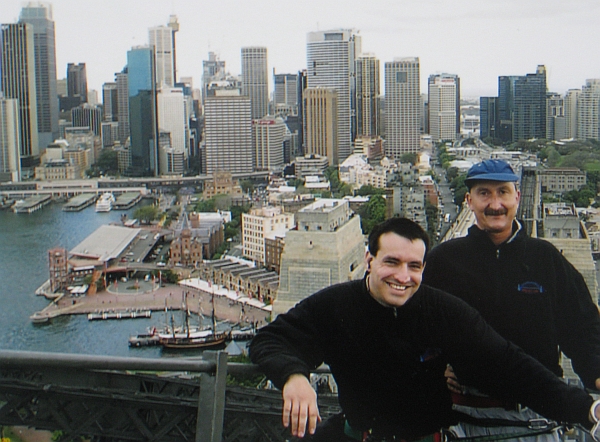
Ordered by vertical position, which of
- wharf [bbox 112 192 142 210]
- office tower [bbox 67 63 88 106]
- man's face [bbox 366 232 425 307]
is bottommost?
wharf [bbox 112 192 142 210]

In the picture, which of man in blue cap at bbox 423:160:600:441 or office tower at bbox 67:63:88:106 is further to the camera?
office tower at bbox 67:63:88:106

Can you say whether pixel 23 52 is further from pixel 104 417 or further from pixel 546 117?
pixel 104 417

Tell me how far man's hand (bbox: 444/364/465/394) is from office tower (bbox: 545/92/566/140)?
20.5 meters

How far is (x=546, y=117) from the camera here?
2052 centimetres

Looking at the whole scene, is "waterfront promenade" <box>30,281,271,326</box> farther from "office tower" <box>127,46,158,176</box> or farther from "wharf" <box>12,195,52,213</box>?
"office tower" <box>127,46,158,176</box>

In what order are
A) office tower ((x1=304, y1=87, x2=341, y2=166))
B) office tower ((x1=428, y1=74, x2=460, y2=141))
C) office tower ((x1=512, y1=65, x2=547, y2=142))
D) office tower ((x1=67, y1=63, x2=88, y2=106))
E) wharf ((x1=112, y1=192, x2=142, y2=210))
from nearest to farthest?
wharf ((x1=112, y1=192, x2=142, y2=210))
office tower ((x1=304, y1=87, x2=341, y2=166))
office tower ((x1=512, y1=65, x2=547, y2=142))
office tower ((x1=428, y1=74, x2=460, y2=141))
office tower ((x1=67, y1=63, x2=88, y2=106))

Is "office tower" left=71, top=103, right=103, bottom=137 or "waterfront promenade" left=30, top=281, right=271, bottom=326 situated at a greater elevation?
→ "office tower" left=71, top=103, right=103, bottom=137

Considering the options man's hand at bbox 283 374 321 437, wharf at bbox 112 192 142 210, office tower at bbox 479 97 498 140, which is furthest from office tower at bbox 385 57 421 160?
man's hand at bbox 283 374 321 437

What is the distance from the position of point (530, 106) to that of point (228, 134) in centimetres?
757

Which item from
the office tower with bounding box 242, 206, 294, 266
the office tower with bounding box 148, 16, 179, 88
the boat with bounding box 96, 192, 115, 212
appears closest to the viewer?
the office tower with bounding box 242, 206, 294, 266

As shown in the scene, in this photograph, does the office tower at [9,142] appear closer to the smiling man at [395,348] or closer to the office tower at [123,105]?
the office tower at [123,105]

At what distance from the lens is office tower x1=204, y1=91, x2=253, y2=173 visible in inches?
728

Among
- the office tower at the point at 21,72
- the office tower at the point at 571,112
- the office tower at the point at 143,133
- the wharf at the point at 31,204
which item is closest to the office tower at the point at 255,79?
the office tower at the point at 143,133

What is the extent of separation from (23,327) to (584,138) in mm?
15389
